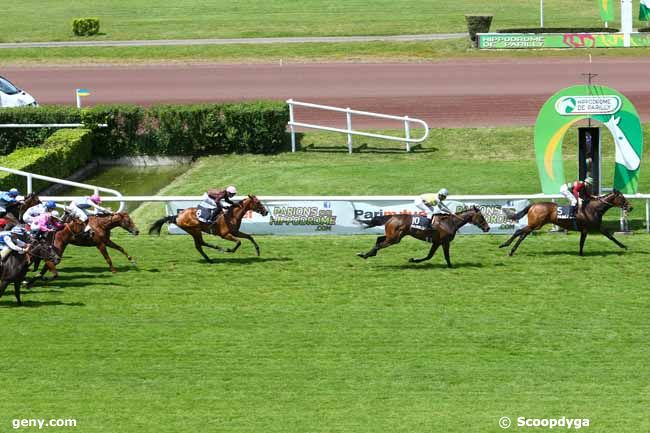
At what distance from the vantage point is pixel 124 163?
27984 millimetres

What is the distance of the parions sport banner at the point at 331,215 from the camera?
68.1ft

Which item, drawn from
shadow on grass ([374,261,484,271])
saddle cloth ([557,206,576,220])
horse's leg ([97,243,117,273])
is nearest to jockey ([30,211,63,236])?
horse's leg ([97,243,117,273])

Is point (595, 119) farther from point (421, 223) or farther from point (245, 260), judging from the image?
point (245, 260)

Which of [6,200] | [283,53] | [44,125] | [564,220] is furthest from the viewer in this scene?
[283,53]

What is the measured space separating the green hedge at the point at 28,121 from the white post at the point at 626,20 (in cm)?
2035

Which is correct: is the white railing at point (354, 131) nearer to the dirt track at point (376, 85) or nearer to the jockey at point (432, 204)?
the dirt track at point (376, 85)

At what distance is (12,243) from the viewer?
15.7 m

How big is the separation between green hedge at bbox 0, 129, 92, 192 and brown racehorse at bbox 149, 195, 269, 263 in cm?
528

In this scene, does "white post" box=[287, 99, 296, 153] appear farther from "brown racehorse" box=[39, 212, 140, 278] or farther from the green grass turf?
the green grass turf

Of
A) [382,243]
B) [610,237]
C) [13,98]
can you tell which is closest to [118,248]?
[382,243]

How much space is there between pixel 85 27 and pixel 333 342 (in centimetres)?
3516

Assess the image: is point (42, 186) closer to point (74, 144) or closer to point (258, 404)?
point (74, 144)

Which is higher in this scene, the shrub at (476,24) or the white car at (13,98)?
the shrub at (476,24)

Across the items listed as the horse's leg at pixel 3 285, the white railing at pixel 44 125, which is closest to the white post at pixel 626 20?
the white railing at pixel 44 125
